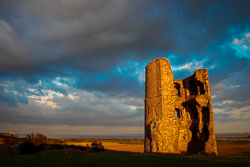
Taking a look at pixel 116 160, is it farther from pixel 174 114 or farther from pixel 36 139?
pixel 36 139

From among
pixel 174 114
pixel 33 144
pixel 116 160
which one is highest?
pixel 174 114

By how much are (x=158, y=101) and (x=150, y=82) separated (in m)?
2.30

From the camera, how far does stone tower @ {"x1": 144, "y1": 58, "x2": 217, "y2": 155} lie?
16922mm

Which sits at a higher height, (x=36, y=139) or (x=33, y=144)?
(x=36, y=139)

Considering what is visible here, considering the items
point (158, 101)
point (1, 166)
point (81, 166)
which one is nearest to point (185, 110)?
point (158, 101)

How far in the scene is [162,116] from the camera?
17219 millimetres

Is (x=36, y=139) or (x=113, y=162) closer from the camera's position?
(x=113, y=162)

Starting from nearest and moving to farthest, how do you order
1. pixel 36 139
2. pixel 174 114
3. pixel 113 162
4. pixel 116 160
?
pixel 113 162, pixel 116 160, pixel 174 114, pixel 36 139

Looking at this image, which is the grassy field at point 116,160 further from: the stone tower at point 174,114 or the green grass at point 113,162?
the stone tower at point 174,114

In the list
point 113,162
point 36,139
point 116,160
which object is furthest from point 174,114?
point 36,139

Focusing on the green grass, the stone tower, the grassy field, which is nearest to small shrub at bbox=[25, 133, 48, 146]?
the grassy field

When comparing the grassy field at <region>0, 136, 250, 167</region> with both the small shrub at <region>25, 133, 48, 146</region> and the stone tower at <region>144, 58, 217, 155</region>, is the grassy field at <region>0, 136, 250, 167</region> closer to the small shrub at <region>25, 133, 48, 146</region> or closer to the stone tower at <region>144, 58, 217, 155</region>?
the stone tower at <region>144, 58, 217, 155</region>

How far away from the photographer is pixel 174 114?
59.1ft

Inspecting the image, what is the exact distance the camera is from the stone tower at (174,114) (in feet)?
55.5
